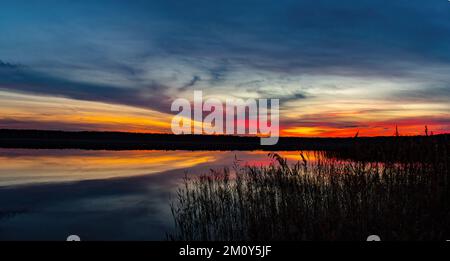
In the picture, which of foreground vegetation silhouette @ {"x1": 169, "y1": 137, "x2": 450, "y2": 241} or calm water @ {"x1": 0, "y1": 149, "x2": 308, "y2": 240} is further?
calm water @ {"x1": 0, "y1": 149, "x2": 308, "y2": 240}

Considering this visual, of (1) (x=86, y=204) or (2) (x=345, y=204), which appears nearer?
(2) (x=345, y=204)

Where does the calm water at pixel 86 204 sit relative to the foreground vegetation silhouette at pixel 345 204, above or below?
below

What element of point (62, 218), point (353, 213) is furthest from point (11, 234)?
point (353, 213)

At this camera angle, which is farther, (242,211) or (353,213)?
(242,211)

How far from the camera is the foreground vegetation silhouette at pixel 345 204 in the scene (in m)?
9.77

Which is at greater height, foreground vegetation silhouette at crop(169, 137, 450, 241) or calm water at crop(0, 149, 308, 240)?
foreground vegetation silhouette at crop(169, 137, 450, 241)

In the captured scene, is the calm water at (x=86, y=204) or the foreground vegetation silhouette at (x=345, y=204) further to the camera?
the calm water at (x=86, y=204)

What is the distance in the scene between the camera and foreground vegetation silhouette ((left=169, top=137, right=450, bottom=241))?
9.77m

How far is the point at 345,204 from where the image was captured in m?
11.6

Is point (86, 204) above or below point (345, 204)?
below
